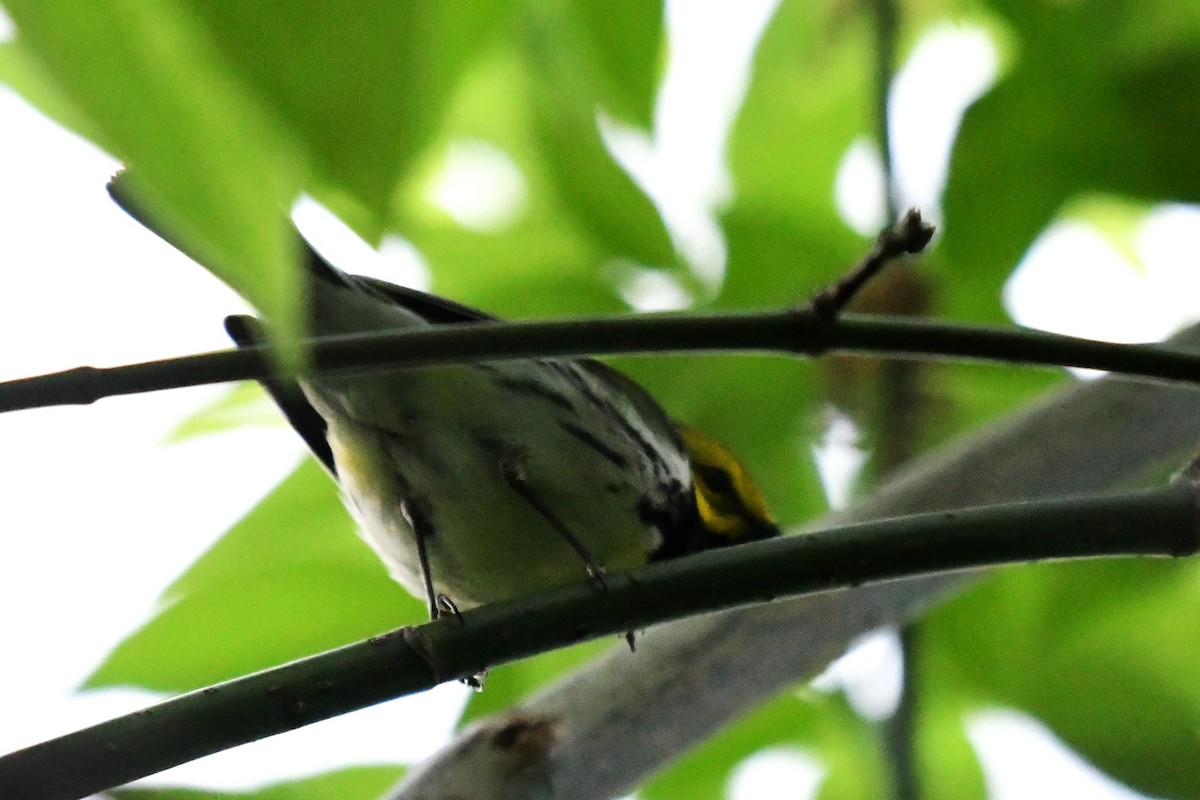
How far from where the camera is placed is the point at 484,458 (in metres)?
1.16

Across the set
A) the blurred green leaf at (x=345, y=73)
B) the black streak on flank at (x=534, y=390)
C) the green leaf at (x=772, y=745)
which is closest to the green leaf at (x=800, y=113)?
the black streak on flank at (x=534, y=390)

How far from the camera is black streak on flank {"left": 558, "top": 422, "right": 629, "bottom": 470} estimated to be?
1203 millimetres

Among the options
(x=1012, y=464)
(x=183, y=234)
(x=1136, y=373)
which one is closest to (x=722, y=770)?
(x=1012, y=464)

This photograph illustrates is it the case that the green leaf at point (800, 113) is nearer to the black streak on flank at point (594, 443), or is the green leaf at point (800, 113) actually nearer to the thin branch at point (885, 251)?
the black streak on flank at point (594, 443)

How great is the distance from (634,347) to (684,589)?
5.3 inches

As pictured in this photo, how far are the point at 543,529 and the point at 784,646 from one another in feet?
0.92

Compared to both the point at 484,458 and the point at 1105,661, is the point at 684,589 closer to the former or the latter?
the point at 1105,661

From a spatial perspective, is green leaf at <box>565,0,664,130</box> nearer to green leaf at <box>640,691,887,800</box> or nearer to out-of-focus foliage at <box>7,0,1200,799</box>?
out-of-focus foliage at <box>7,0,1200,799</box>

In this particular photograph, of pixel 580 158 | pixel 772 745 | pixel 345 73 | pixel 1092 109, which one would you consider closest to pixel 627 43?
pixel 580 158

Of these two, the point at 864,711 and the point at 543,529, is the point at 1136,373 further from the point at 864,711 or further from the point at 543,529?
the point at 543,529

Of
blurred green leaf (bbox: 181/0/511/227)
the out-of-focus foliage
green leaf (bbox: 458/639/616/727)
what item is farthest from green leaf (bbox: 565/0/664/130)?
green leaf (bbox: 458/639/616/727)

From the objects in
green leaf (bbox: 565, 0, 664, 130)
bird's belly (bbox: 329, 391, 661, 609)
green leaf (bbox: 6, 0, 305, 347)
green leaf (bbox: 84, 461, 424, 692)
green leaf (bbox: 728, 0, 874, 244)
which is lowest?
green leaf (bbox: 6, 0, 305, 347)

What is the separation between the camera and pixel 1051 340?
0.54 meters

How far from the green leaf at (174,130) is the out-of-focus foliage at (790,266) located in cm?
15
